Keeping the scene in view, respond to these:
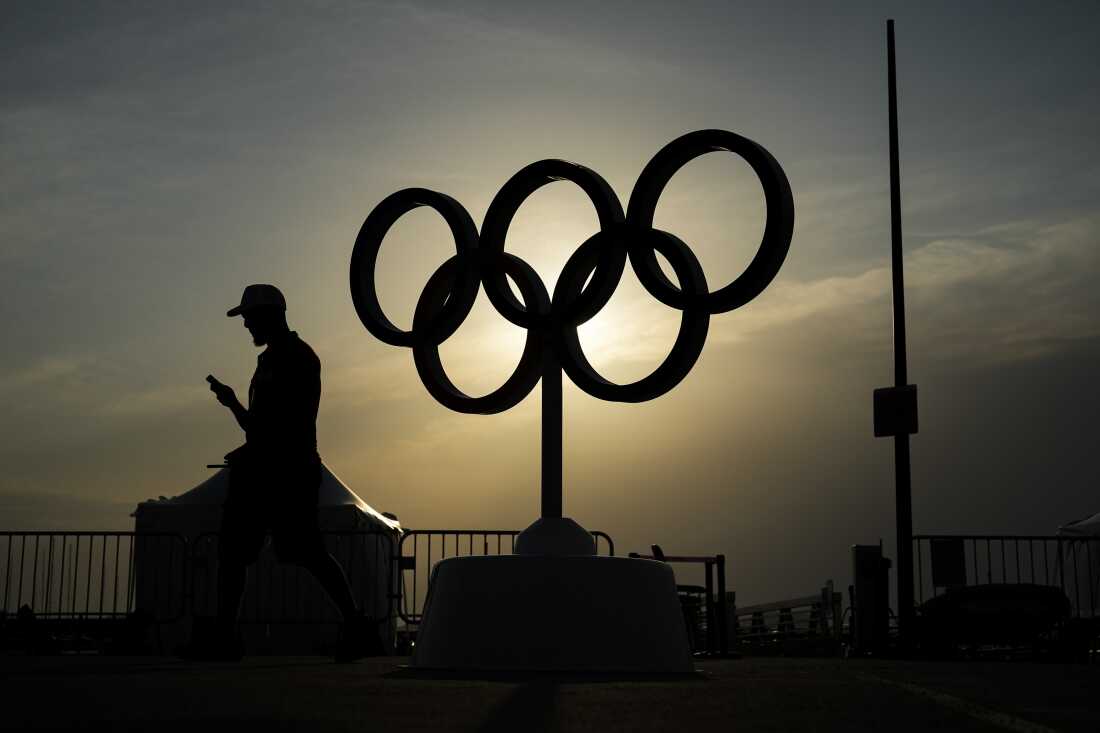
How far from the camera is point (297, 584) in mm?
20969

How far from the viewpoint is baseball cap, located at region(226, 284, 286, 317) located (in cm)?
922

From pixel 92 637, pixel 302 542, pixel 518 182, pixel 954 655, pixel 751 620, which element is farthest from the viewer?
pixel 751 620

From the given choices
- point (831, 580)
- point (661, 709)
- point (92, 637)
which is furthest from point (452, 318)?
point (831, 580)

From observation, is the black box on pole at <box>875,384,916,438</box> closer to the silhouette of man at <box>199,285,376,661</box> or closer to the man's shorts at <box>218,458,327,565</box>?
the silhouette of man at <box>199,285,376,661</box>

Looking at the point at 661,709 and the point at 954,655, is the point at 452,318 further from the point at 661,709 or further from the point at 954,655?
the point at 954,655

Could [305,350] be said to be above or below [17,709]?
above

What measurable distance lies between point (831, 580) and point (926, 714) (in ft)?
73.0

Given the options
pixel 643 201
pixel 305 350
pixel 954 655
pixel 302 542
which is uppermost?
pixel 643 201

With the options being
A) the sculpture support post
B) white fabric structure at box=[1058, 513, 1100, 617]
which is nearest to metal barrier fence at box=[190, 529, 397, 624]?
white fabric structure at box=[1058, 513, 1100, 617]

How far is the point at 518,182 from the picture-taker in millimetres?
9883

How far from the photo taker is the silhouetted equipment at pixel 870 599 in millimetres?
17016

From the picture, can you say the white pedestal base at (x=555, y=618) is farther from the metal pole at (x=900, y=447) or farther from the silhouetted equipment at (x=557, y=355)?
the metal pole at (x=900, y=447)

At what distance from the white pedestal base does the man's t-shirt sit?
1.39 meters

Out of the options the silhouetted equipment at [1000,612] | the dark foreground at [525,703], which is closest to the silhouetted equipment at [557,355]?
the dark foreground at [525,703]
